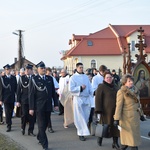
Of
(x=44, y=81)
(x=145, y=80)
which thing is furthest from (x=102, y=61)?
(x=44, y=81)

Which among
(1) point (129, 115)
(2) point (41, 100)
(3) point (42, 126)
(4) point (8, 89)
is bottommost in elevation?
(3) point (42, 126)

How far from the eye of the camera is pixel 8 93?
11094 mm

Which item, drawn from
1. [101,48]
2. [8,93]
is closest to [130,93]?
[8,93]

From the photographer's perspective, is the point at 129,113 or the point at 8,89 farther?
the point at 8,89

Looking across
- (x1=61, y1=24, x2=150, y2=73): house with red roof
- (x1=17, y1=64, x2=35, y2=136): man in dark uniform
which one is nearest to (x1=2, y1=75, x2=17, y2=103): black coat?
(x1=17, y1=64, x2=35, y2=136): man in dark uniform

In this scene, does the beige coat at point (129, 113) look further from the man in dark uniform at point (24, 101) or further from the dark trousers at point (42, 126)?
the man in dark uniform at point (24, 101)

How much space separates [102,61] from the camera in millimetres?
59500

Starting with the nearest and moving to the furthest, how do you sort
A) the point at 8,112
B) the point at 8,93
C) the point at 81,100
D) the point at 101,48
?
the point at 81,100 < the point at 8,112 < the point at 8,93 < the point at 101,48

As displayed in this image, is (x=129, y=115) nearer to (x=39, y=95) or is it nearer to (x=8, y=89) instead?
(x=39, y=95)

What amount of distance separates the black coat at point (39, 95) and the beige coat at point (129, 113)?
1.88m

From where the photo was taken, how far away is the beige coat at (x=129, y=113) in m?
6.99

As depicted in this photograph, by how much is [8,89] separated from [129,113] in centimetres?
524

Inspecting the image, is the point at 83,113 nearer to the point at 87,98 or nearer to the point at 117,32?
the point at 87,98

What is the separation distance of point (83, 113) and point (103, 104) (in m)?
1.50
